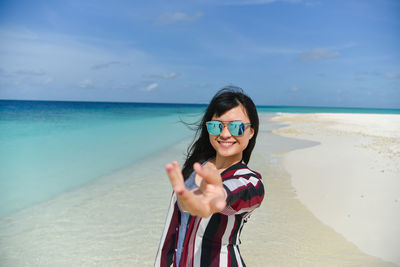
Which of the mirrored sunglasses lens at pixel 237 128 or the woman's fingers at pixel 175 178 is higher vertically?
the mirrored sunglasses lens at pixel 237 128

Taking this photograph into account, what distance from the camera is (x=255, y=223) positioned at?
16.6 feet

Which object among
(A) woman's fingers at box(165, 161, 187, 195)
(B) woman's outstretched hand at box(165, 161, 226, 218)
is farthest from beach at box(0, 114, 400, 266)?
(A) woman's fingers at box(165, 161, 187, 195)

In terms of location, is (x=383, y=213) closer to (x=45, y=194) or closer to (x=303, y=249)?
(x=303, y=249)

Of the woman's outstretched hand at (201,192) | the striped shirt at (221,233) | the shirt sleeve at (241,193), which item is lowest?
the striped shirt at (221,233)

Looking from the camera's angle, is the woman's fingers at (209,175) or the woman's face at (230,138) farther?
the woman's face at (230,138)

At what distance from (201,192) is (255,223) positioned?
4.23m

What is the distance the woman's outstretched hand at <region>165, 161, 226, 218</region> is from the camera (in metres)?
1.01

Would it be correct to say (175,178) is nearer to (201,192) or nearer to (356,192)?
(201,192)

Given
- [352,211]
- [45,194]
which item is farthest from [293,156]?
[45,194]

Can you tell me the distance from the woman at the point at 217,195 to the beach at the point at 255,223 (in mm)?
2651

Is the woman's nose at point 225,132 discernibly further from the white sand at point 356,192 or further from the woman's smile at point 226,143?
the white sand at point 356,192

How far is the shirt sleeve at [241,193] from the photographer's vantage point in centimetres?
128

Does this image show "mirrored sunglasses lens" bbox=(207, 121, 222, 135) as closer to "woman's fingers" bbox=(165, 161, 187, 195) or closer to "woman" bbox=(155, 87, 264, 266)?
"woman" bbox=(155, 87, 264, 266)

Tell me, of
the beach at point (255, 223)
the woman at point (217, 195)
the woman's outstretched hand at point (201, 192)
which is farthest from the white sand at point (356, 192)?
the woman's outstretched hand at point (201, 192)
